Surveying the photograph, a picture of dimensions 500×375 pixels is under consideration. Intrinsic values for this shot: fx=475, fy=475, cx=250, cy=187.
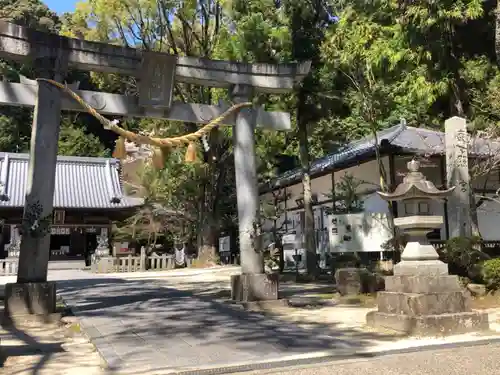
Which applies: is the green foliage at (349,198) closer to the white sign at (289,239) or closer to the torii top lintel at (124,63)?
the white sign at (289,239)

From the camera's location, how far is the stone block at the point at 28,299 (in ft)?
25.5

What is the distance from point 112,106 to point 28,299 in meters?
3.73

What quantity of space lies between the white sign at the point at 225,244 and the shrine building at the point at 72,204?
5.48 metres

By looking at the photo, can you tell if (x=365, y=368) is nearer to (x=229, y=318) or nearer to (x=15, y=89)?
(x=229, y=318)

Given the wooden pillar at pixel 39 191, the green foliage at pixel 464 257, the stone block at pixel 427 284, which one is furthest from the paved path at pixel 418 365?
the wooden pillar at pixel 39 191

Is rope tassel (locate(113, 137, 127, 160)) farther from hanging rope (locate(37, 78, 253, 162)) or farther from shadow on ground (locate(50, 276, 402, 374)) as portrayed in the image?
shadow on ground (locate(50, 276, 402, 374))

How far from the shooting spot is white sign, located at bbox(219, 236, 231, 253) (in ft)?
80.8

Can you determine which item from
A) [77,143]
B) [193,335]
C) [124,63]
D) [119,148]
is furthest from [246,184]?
[77,143]

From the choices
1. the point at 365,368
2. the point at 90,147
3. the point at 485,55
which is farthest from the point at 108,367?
the point at 90,147

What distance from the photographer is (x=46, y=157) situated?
8125 mm

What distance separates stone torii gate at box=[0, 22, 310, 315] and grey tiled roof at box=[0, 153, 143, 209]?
18461 millimetres

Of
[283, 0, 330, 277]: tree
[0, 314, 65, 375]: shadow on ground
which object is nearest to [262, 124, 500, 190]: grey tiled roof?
[283, 0, 330, 277]: tree

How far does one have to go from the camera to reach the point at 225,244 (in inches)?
972

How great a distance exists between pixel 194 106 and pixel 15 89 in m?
3.28
